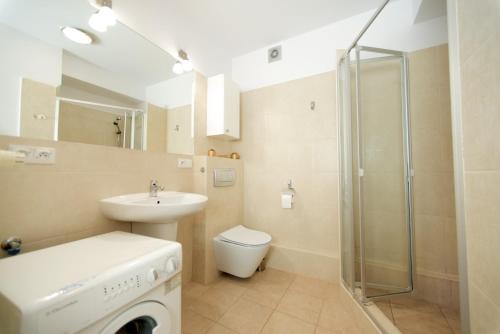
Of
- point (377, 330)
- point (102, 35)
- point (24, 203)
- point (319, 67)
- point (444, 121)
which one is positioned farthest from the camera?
point (319, 67)

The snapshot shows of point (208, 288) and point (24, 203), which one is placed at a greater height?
point (24, 203)

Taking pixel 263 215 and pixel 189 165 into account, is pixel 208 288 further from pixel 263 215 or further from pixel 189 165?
pixel 189 165

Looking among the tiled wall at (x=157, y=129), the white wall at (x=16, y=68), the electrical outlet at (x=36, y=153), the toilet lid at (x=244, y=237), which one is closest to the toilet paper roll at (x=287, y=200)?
the toilet lid at (x=244, y=237)

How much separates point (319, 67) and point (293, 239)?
5.92ft

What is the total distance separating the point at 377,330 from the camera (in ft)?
3.29

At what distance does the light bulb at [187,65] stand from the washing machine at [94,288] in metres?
1.55

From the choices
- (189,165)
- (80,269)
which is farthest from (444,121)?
(80,269)

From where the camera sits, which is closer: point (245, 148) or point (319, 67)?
point (319, 67)

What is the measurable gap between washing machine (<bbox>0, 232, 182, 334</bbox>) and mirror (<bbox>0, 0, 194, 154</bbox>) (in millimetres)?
632

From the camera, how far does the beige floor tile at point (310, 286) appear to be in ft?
5.04

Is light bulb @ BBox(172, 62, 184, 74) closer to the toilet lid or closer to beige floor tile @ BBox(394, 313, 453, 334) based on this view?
the toilet lid

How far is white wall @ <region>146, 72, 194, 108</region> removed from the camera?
152 cm

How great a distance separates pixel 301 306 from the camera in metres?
1.38

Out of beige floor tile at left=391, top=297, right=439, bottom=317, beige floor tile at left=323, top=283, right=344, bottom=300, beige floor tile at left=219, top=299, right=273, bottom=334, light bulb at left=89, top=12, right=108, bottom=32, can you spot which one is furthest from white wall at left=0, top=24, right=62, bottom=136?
beige floor tile at left=391, top=297, right=439, bottom=317
